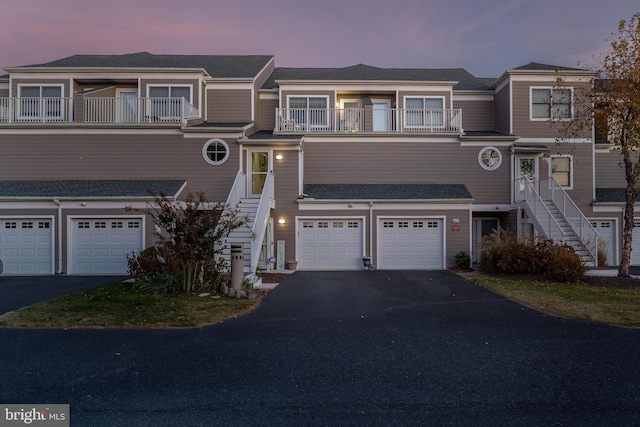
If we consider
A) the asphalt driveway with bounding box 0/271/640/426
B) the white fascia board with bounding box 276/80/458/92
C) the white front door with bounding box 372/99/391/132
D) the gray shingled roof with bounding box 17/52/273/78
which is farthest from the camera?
the white front door with bounding box 372/99/391/132

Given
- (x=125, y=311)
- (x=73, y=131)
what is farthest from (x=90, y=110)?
(x=125, y=311)

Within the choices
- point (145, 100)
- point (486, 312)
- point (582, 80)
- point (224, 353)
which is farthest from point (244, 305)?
point (582, 80)

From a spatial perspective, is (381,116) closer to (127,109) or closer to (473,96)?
(473,96)

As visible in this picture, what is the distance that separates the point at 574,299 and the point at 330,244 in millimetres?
8852

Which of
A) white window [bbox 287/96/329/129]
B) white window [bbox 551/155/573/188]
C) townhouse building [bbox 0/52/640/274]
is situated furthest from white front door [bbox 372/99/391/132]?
white window [bbox 551/155/573/188]

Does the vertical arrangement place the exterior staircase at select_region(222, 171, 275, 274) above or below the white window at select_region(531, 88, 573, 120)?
below

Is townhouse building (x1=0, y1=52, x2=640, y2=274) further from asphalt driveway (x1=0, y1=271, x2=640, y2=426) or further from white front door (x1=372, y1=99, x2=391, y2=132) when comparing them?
asphalt driveway (x1=0, y1=271, x2=640, y2=426)

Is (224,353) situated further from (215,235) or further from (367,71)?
(367,71)

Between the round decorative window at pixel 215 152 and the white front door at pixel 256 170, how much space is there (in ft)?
3.46

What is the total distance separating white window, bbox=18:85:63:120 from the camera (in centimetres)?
1709

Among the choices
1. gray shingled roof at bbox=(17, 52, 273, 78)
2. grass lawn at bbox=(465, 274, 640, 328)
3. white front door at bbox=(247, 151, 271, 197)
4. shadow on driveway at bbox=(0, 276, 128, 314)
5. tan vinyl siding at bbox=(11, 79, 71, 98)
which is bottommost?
shadow on driveway at bbox=(0, 276, 128, 314)

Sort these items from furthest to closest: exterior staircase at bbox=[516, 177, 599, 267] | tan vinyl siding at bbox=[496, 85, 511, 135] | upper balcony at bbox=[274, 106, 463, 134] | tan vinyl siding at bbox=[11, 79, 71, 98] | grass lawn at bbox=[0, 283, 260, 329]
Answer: upper balcony at bbox=[274, 106, 463, 134], tan vinyl siding at bbox=[496, 85, 511, 135], tan vinyl siding at bbox=[11, 79, 71, 98], exterior staircase at bbox=[516, 177, 599, 267], grass lawn at bbox=[0, 283, 260, 329]

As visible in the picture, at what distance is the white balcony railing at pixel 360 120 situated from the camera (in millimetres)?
18078

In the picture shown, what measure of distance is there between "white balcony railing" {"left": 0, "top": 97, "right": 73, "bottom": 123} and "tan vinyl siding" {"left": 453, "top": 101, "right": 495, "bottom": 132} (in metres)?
18.2
